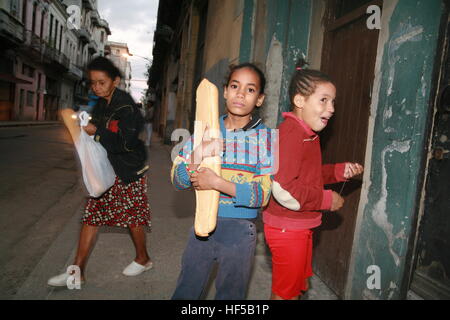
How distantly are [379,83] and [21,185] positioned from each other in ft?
18.7

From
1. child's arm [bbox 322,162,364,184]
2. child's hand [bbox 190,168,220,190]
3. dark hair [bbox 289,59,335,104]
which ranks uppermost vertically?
dark hair [bbox 289,59,335,104]

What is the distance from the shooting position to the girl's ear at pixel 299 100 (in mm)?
1675

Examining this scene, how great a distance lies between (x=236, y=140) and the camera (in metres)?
1.62

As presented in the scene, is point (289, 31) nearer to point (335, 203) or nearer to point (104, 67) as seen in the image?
point (104, 67)

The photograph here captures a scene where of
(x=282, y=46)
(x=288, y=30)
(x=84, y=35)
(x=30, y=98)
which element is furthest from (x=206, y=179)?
(x=84, y=35)

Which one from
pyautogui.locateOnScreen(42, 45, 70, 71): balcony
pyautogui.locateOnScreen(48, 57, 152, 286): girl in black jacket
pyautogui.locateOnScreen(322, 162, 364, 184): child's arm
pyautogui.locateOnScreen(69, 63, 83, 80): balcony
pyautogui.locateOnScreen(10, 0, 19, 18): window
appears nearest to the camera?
pyautogui.locateOnScreen(322, 162, 364, 184): child's arm

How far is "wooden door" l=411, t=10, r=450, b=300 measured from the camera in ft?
5.72

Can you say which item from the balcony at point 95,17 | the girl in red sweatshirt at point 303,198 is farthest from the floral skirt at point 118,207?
the balcony at point 95,17

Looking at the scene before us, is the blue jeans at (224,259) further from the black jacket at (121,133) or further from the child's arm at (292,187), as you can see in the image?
the black jacket at (121,133)

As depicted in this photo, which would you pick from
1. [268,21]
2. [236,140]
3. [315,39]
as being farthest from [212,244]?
[268,21]

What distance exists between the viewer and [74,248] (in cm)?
308

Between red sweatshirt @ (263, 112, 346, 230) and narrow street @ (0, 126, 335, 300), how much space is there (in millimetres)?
1067

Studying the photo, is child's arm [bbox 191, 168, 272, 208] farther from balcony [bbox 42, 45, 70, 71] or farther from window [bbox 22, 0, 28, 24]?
balcony [bbox 42, 45, 70, 71]

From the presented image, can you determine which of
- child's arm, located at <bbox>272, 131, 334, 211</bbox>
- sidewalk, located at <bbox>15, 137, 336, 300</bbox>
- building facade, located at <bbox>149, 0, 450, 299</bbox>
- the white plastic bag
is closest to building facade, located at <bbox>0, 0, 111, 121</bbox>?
sidewalk, located at <bbox>15, 137, 336, 300</bbox>
